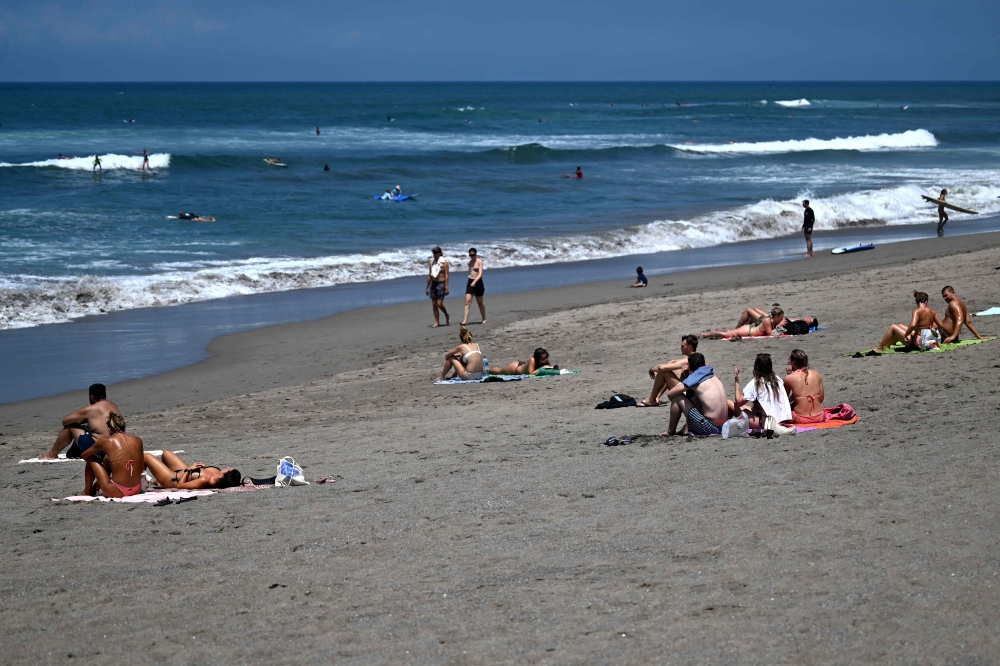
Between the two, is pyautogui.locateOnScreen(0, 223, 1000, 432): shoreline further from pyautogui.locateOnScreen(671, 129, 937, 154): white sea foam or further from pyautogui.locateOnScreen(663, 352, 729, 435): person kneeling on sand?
pyautogui.locateOnScreen(671, 129, 937, 154): white sea foam

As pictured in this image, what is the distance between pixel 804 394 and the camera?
29.5 feet

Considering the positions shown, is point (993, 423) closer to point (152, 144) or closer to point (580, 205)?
point (580, 205)

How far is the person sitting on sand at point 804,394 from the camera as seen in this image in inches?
351

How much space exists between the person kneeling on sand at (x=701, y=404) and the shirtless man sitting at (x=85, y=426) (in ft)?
16.6

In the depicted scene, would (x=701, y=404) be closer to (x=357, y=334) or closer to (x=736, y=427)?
(x=736, y=427)

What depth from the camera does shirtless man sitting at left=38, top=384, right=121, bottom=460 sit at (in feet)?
30.6

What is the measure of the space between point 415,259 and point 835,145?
4568 centimetres

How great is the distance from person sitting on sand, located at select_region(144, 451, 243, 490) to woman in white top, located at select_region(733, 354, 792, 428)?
4.29 metres

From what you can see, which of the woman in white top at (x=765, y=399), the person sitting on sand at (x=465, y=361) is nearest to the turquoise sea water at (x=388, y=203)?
the person sitting on sand at (x=465, y=361)

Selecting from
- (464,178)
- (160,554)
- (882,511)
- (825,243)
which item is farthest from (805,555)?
(464,178)

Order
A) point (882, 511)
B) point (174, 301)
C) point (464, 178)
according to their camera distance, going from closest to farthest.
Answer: point (882, 511) → point (174, 301) → point (464, 178)

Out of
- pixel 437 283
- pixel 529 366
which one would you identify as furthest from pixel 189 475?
pixel 437 283

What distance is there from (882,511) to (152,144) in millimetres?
54897

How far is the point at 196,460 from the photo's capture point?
9141 mm
